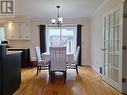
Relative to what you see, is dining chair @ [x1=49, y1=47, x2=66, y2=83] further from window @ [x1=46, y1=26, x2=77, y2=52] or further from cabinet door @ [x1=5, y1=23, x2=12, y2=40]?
cabinet door @ [x1=5, y1=23, x2=12, y2=40]

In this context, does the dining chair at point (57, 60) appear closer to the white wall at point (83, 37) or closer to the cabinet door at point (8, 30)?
the white wall at point (83, 37)

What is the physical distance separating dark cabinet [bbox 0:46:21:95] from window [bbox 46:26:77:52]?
5283 millimetres

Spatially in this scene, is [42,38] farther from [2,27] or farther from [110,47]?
[110,47]

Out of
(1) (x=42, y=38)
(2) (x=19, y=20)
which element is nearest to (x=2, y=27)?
(2) (x=19, y=20)

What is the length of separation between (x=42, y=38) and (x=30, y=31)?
2.22 ft

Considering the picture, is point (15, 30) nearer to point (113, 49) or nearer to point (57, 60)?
point (57, 60)

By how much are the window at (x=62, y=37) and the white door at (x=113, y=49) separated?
404 cm

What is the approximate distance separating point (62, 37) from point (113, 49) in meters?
4.93

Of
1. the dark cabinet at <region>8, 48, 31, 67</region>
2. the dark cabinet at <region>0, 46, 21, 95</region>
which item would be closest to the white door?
the dark cabinet at <region>0, 46, 21, 95</region>

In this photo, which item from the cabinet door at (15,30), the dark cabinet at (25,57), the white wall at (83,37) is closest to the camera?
the dark cabinet at (25,57)

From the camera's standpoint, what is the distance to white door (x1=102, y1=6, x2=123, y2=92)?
4.40 m

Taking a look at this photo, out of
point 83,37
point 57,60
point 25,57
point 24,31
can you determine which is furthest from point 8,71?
point 83,37

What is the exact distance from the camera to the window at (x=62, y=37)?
9617 mm

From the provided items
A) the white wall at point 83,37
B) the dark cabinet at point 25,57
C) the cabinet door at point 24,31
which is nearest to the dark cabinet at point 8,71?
the dark cabinet at point 25,57
